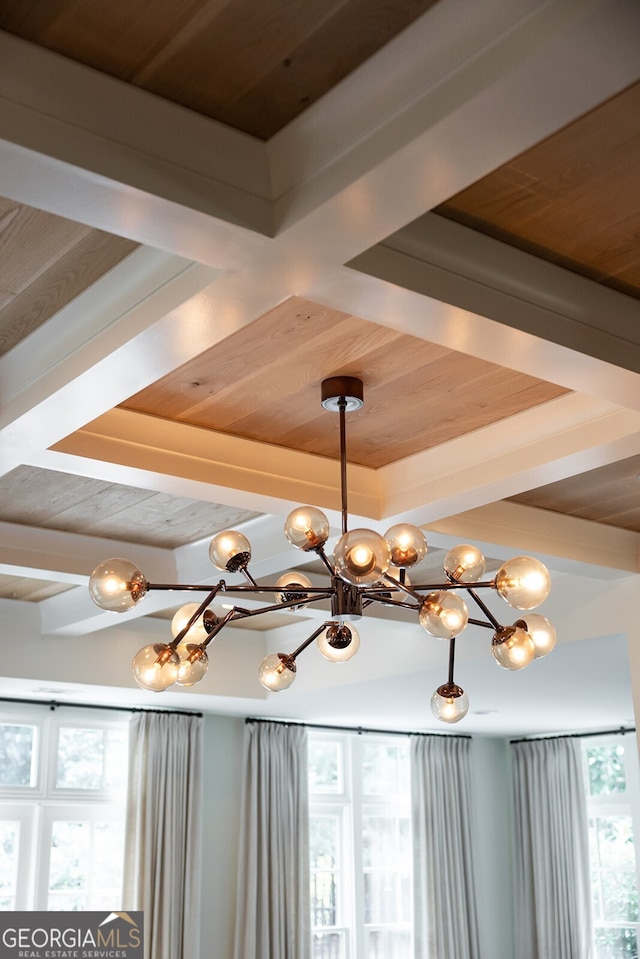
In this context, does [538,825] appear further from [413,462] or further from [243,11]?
[243,11]

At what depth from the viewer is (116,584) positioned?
2.58 metres

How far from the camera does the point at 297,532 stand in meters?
2.75

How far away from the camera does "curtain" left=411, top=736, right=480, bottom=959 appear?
26.4 ft

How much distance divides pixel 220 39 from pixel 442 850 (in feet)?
25.0

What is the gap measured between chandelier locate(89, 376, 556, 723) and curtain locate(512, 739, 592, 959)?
19.2ft

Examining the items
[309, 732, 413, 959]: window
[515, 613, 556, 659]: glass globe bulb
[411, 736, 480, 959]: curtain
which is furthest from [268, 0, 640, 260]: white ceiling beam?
[411, 736, 480, 959]: curtain

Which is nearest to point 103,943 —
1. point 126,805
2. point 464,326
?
point 126,805

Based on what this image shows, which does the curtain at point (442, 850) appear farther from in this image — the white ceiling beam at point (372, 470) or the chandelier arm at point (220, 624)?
the chandelier arm at point (220, 624)

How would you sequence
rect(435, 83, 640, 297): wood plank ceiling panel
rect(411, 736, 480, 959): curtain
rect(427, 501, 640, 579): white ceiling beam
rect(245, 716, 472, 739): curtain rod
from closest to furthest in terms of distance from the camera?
rect(435, 83, 640, 297): wood plank ceiling panel < rect(427, 501, 640, 579): white ceiling beam < rect(245, 716, 472, 739): curtain rod < rect(411, 736, 480, 959): curtain

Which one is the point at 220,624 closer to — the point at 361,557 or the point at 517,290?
the point at 361,557

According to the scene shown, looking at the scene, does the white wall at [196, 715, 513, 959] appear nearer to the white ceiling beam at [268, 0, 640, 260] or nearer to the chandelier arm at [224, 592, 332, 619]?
the chandelier arm at [224, 592, 332, 619]

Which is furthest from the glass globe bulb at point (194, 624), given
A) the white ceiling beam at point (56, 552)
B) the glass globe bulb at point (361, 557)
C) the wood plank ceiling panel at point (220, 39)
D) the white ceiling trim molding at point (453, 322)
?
the wood plank ceiling panel at point (220, 39)

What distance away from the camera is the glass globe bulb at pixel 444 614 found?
2.55 m

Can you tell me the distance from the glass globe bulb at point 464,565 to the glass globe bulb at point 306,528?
1.19 ft
